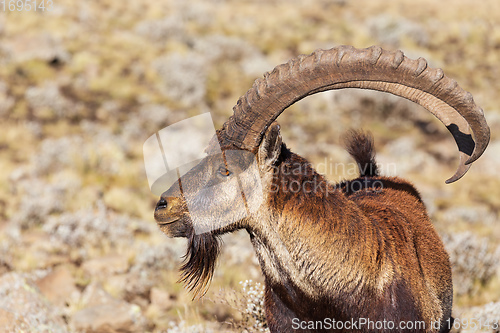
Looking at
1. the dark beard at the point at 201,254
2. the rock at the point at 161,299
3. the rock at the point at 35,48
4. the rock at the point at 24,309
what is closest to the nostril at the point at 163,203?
the dark beard at the point at 201,254

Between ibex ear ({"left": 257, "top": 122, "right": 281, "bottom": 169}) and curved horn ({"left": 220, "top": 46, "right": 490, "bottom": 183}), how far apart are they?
5 centimetres

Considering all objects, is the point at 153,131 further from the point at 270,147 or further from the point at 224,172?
the point at 270,147

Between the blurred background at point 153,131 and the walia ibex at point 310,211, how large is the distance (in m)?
1.47

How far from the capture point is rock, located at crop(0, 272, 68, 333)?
4.74m

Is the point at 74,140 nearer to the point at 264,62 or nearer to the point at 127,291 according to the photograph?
the point at 127,291

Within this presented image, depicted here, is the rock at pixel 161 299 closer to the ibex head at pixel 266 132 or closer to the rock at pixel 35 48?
the ibex head at pixel 266 132

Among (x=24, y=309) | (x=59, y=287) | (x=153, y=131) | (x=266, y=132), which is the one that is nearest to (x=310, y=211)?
(x=266, y=132)

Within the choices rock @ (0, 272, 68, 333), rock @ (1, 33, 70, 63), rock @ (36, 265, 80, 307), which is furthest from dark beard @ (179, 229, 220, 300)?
rock @ (1, 33, 70, 63)

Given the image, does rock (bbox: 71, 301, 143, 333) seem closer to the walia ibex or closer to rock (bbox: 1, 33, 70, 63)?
the walia ibex

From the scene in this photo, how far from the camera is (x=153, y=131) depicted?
515 inches

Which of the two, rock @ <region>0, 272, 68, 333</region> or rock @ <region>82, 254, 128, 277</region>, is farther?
rock @ <region>82, 254, 128, 277</region>

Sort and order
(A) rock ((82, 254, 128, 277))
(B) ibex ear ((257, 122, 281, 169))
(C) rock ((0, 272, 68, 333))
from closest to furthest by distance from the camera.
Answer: (B) ibex ear ((257, 122, 281, 169)), (C) rock ((0, 272, 68, 333)), (A) rock ((82, 254, 128, 277))

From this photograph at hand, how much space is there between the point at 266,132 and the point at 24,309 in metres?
3.95

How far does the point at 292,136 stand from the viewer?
1326 centimetres
